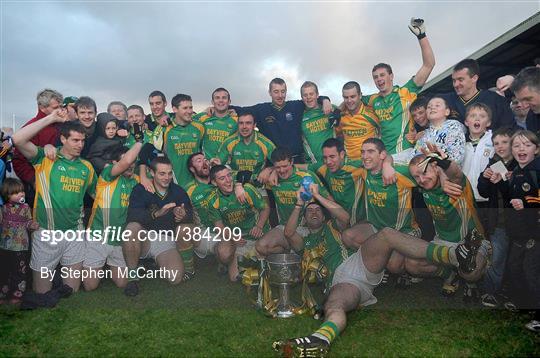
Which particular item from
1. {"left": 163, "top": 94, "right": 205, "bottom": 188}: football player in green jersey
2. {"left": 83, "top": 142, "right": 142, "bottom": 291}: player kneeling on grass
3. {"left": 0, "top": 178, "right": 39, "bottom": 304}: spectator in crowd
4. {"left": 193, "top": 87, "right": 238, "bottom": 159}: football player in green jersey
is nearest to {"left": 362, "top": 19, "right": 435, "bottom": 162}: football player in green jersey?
{"left": 193, "top": 87, "right": 238, "bottom": 159}: football player in green jersey

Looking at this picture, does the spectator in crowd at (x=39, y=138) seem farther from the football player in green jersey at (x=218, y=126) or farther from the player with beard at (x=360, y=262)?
the player with beard at (x=360, y=262)

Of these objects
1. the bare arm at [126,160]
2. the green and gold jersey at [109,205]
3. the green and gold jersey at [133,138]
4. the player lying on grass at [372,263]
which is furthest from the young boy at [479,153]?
the green and gold jersey at [109,205]

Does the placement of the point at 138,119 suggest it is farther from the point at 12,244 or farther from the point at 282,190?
the point at 282,190

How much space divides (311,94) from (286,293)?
2.99 m

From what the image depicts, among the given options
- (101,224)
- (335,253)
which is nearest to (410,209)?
(335,253)

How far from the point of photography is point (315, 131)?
6.02 m

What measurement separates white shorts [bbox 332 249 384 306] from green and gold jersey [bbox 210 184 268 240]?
154 cm

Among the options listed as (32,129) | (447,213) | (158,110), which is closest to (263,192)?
(158,110)

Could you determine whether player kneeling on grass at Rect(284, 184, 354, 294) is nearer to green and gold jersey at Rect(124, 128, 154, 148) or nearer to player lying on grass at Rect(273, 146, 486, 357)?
player lying on grass at Rect(273, 146, 486, 357)

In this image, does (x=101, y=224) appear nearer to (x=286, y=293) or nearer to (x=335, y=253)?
(x=286, y=293)

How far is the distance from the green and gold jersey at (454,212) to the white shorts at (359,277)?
1.02m

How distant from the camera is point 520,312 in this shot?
14.0ft

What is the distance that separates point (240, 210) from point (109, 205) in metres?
1.78

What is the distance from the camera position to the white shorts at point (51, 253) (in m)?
5.16
